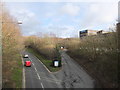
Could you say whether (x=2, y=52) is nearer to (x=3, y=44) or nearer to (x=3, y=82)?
(x=3, y=44)

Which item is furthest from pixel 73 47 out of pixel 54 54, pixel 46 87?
pixel 46 87

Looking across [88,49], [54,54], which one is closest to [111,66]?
[88,49]

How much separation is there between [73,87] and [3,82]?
296 inches

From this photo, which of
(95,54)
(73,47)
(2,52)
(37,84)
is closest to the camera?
(2,52)

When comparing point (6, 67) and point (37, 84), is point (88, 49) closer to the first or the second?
point (37, 84)

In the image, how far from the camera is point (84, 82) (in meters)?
20.0

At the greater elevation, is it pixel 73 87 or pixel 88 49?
pixel 88 49

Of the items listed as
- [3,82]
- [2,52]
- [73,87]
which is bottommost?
[73,87]

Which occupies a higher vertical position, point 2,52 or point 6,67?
point 2,52

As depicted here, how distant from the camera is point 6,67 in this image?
15109 millimetres

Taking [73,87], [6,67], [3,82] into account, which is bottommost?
[73,87]

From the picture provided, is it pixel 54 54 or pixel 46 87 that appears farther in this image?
pixel 54 54

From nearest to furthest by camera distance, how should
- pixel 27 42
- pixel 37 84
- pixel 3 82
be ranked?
pixel 3 82, pixel 37 84, pixel 27 42

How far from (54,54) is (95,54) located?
486 inches
